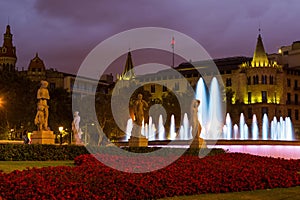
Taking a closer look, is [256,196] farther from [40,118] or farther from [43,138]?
[40,118]

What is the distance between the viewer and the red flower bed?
1152 centimetres

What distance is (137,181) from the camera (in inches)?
522

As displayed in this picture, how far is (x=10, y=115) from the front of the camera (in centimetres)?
5597

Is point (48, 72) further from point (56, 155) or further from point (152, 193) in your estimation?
point (152, 193)

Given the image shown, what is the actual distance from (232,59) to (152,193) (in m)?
101

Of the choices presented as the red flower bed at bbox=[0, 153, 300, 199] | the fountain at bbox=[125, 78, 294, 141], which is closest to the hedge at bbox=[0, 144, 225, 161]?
the red flower bed at bbox=[0, 153, 300, 199]

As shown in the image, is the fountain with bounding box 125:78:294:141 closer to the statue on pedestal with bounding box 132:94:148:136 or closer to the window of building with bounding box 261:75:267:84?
the window of building with bounding box 261:75:267:84

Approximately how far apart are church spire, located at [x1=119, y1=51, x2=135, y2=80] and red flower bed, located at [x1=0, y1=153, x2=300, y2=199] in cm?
10567

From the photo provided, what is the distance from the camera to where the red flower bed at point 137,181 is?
37.8 feet

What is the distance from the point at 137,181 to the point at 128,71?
112m

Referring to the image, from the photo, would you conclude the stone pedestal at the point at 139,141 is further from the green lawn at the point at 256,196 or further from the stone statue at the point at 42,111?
the green lawn at the point at 256,196

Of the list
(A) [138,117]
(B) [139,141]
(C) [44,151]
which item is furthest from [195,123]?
(C) [44,151]

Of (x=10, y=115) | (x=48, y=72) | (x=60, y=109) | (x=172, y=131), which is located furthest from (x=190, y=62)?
(x=10, y=115)

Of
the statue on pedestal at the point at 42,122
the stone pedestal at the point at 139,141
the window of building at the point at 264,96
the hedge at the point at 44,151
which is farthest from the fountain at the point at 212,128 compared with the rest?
the hedge at the point at 44,151
